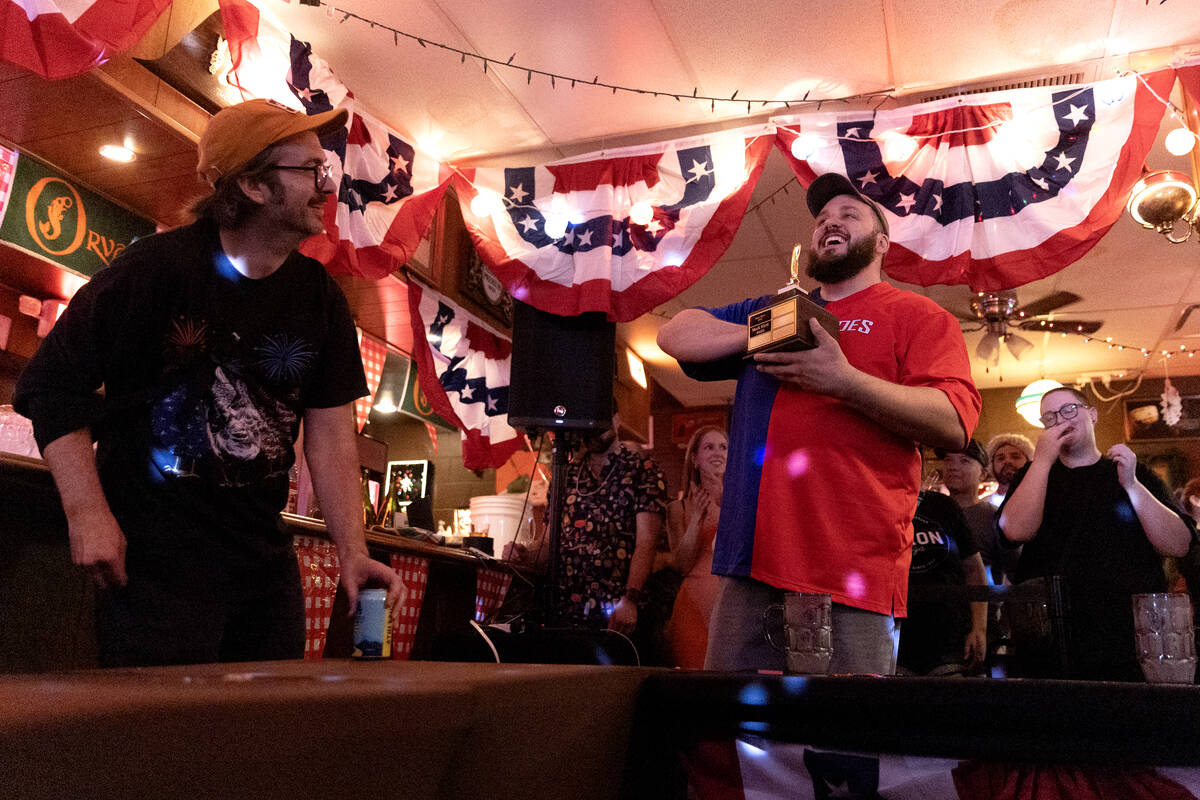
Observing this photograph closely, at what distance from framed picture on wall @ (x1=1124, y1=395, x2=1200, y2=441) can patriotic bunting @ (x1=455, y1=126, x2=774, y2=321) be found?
20.1 feet

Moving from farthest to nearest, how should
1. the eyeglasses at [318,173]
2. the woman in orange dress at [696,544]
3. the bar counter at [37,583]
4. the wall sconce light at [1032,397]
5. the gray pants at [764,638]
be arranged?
the wall sconce light at [1032,397]
the woman in orange dress at [696,544]
the bar counter at [37,583]
the eyeglasses at [318,173]
the gray pants at [764,638]

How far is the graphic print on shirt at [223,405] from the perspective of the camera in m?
1.33

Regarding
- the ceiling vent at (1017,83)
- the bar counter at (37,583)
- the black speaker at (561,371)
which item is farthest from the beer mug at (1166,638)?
the ceiling vent at (1017,83)

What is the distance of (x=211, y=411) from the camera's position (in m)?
1.38

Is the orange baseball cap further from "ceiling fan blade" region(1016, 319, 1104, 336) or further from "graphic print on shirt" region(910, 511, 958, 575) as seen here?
"ceiling fan blade" region(1016, 319, 1104, 336)

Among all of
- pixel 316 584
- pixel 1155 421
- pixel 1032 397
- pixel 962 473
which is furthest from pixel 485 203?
pixel 1155 421

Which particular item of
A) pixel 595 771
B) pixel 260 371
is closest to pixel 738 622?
pixel 595 771

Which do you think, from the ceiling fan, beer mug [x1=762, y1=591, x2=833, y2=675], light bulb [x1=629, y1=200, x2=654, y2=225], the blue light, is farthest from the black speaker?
the ceiling fan

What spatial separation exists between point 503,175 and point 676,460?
5305 millimetres

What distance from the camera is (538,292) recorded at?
353 centimetres

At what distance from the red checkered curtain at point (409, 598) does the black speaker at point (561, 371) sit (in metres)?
0.68

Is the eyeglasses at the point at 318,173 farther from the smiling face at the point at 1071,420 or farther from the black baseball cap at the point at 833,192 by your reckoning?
the smiling face at the point at 1071,420

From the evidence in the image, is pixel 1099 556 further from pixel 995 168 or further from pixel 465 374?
pixel 465 374

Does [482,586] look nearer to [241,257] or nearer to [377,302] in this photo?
[377,302]
